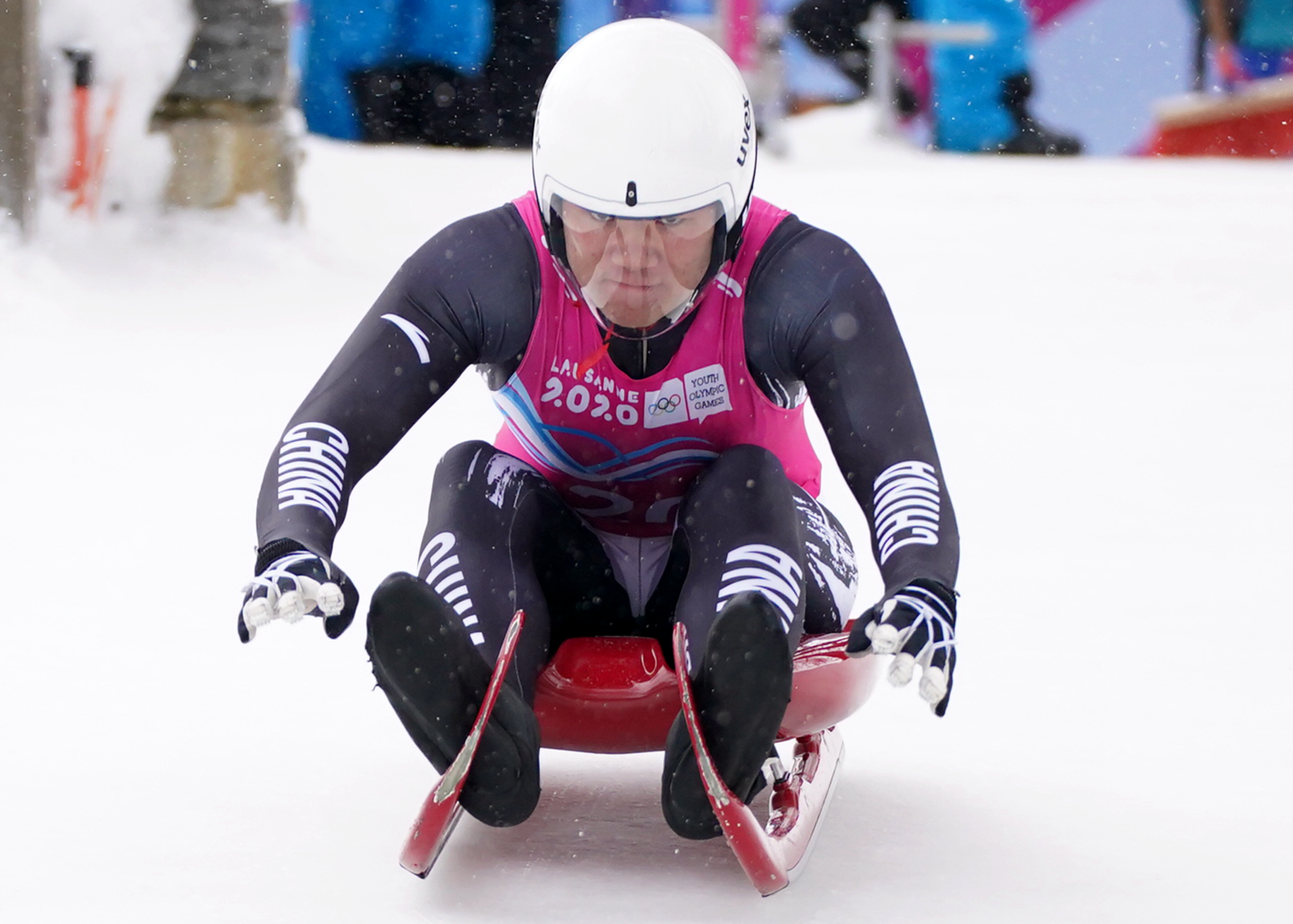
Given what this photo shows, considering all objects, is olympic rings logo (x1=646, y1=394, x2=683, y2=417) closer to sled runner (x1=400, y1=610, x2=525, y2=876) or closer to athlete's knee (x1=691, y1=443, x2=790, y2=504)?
athlete's knee (x1=691, y1=443, x2=790, y2=504)

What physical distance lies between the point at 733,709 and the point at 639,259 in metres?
0.64

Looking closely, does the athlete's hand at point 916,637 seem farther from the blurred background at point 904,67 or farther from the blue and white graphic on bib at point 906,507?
the blurred background at point 904,67

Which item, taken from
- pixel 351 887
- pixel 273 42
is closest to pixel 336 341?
pixel 273 42

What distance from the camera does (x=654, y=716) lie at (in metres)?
2.05

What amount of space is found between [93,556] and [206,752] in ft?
4.61

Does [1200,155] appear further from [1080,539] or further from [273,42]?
[1080,539]

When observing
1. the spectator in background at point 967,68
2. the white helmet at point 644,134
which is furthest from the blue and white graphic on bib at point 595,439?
the spectator in background at point 967,68

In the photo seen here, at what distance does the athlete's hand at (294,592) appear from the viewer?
179 centimetres

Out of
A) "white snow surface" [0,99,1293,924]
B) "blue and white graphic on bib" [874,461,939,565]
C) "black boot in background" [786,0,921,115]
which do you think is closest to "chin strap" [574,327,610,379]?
"blue and white graphic on bib" [874,461,939,565]

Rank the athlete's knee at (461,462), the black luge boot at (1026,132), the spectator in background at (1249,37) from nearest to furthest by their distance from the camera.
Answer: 1. the athlete's knee at (461,462)
2. the spectator in background at (1249,37)
3. the black luge boot at (1026,132)

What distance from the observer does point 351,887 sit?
198 cm

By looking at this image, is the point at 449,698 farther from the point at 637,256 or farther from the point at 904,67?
the point at 904,67

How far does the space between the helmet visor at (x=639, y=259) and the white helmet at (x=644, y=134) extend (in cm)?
1

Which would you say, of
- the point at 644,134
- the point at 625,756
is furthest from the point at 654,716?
the point at 644,134
